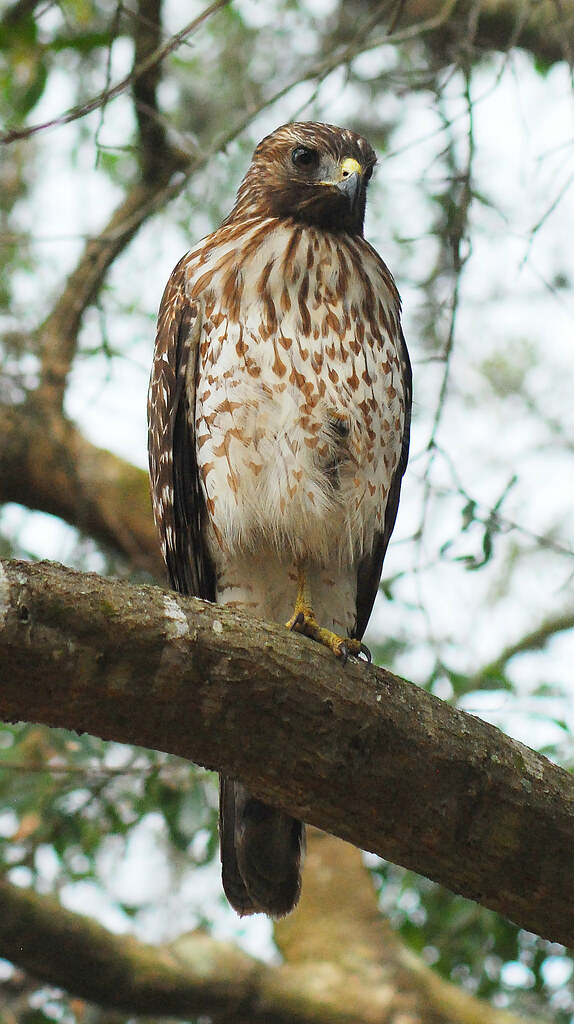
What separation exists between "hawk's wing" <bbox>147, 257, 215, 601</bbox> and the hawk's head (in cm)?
45

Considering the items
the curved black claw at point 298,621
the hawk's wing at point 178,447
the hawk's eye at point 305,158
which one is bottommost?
the curved black claw at point 298,621

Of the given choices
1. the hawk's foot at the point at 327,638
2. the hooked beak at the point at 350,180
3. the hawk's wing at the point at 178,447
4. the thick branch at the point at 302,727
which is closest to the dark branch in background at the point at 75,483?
the hawk's wing at the point at 178,447

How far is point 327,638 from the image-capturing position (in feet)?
9.57

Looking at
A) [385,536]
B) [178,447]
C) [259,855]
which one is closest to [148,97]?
[178,447]


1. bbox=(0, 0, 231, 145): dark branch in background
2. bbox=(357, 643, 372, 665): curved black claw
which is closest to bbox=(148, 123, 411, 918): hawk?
bbox=(357, 643, 372, 665): curved black claw

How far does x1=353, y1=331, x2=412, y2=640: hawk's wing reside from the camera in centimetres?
376

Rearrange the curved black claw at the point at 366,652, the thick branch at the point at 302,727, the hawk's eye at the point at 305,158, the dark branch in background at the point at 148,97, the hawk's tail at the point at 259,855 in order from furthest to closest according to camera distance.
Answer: the dark branch in background at the point at 148,97, the hawk's eye at the point at 305,158, the hawk's tail at the point at 259,855, the curved black claw at the point at 366,652, the thick branch at the point at 302,727

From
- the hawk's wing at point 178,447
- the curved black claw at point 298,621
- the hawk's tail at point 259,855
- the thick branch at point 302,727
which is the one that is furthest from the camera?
the hawk's wing at point 178,447

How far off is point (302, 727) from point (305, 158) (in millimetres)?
2275

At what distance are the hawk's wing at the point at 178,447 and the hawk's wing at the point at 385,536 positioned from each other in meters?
0.52

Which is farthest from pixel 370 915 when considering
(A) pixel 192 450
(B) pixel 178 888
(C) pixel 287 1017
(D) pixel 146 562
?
(A) pixel 192 450

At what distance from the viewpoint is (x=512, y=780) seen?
259 centimetres

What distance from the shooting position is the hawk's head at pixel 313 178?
12.4ft

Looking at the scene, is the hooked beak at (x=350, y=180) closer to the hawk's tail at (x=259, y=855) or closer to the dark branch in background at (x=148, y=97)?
the dark branch in background at (x=148, y=97)
